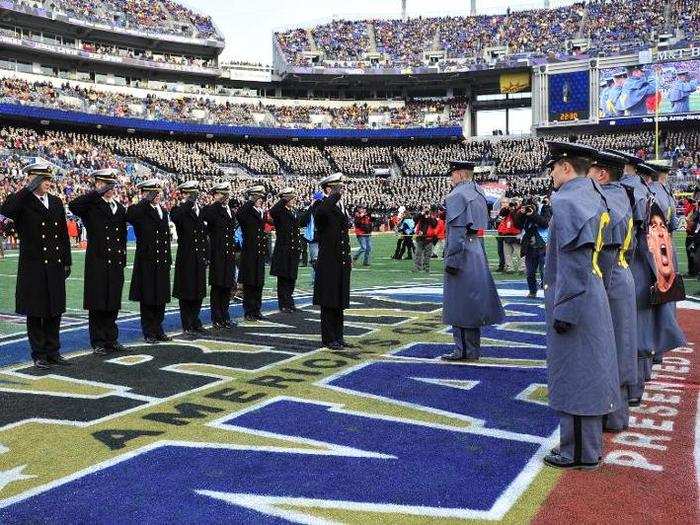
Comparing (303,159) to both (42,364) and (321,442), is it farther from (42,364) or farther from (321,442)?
(321,442)

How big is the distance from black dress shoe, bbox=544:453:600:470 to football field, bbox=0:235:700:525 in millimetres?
62

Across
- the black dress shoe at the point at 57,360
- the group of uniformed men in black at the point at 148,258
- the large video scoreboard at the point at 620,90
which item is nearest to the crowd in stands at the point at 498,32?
the large video scoreboard at the point at 620,90

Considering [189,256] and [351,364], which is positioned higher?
[189,256]

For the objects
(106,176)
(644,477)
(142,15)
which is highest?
(142,15)

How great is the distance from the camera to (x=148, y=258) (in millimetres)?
8438

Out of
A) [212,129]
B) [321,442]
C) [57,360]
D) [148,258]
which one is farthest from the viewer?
[212,129]

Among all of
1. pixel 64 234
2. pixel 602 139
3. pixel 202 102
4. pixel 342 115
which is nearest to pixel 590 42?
pixel 602 139

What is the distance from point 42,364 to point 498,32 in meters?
61.7

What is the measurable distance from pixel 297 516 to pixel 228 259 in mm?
6515

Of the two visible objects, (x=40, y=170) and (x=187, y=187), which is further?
(x=187, y=187)

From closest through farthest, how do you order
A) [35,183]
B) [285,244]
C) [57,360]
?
[35,183]
[57,360]
[285,244]

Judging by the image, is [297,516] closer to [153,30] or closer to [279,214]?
[279,214]

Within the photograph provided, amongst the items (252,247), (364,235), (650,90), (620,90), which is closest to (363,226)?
(364,235)

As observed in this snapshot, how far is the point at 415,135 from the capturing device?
5872cm
